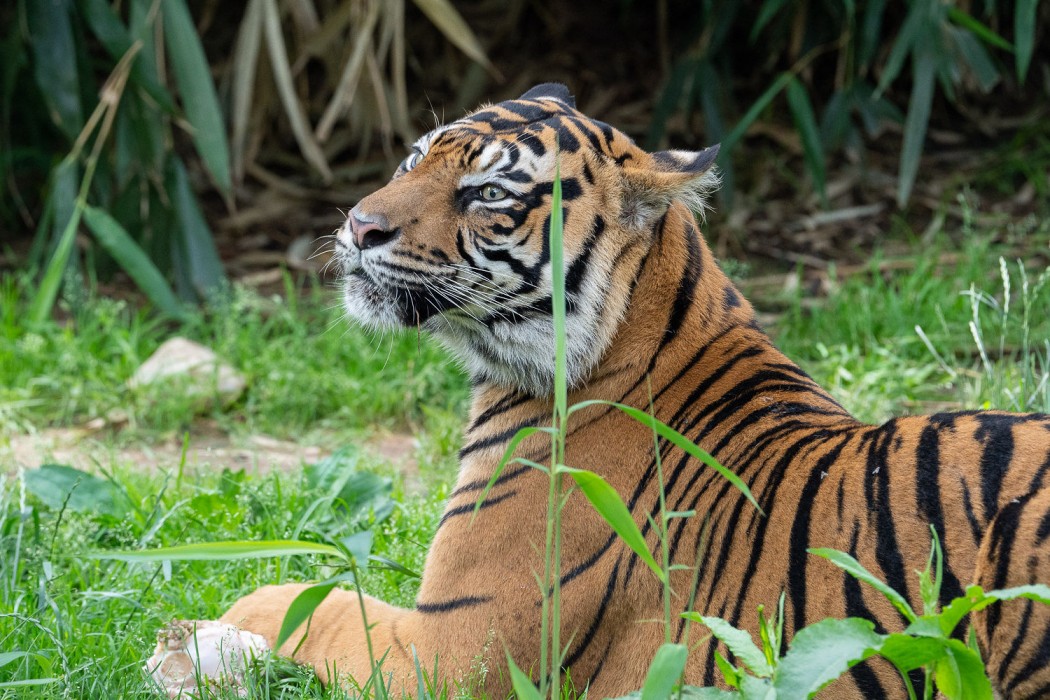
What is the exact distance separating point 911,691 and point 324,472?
2150 mm

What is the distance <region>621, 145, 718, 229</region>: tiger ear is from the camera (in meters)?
2.59

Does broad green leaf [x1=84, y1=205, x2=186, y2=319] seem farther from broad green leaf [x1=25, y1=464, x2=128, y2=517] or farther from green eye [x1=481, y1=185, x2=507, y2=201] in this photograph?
green eye [x1=481, y1=185, x2=507, y2=201]

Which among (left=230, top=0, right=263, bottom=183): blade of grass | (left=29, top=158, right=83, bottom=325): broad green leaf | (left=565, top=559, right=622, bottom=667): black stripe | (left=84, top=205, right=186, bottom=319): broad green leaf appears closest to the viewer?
(left=565, top=559, right=622, bottom=667): black stripe

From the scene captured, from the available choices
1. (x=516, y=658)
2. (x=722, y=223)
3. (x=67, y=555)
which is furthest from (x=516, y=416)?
(x=722, y=223)

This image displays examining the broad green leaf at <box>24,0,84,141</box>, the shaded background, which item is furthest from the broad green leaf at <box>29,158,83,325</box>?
the broad green leaf at <box>24,0,84,141</box>

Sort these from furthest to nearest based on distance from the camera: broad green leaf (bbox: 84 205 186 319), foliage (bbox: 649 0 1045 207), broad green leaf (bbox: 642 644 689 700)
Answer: foliage (bbox: 649 0 1045 207) < broad green leaf (bbox: 84 205 186 319) < broad green leaf (bbox: 642 644 689 700)

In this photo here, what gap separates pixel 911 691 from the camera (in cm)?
182

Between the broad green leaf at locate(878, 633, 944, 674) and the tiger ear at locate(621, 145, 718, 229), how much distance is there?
1.17 metres

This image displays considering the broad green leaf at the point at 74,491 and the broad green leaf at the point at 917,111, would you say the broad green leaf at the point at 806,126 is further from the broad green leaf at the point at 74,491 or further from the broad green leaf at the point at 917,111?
the broad green leaf at the point at 74,491

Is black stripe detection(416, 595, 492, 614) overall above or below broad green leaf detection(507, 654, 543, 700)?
below

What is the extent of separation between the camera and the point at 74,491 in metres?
3.44

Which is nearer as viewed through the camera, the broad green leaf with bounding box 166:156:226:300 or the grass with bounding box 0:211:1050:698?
the grass with bounding box 0:211:1050:698

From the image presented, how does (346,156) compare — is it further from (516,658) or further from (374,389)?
(516,658)

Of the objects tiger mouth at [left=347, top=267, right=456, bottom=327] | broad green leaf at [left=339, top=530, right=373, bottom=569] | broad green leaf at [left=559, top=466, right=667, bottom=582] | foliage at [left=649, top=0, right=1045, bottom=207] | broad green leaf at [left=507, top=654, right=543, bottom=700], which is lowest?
broad green leaf at [left=339, top=530, right=373, bottom=569]
